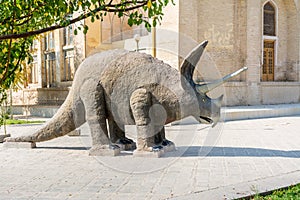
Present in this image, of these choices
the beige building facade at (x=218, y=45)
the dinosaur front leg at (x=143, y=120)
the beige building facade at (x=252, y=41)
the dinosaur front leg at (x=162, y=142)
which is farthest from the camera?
the beige building facade at (x=252, y=41)

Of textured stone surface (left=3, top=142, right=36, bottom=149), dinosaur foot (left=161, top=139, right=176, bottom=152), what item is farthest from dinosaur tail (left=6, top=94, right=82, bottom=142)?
dinosaur foot (left=161, top=139, right=176, bottom=152)

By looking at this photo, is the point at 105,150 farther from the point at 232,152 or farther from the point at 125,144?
the point at 232,152

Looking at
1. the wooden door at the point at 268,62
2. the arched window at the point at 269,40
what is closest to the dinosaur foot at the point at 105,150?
the arched window at the point at 269,40

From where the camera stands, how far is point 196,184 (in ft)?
16.6

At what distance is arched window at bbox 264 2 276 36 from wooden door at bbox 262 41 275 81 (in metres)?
0.72

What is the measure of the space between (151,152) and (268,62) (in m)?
19.6

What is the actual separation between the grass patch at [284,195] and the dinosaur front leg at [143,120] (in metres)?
2.51

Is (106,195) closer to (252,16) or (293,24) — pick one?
(252,16)

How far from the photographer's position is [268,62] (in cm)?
2425

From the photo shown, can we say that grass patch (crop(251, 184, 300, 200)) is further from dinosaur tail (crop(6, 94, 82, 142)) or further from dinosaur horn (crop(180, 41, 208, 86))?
dinosaur tail (crop(6, 94, 82, 142))

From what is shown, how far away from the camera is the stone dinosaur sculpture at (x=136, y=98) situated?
21.6 feet

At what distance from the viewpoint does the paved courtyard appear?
468 cm

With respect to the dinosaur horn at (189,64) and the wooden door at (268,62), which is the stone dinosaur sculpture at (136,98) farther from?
the wooden door at (268,62)

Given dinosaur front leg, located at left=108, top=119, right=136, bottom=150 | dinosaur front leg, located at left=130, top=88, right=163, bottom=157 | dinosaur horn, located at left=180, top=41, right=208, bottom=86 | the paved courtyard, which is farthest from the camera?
dinosaur front leg, located at left=108, top=119, right=136, bottom=150
